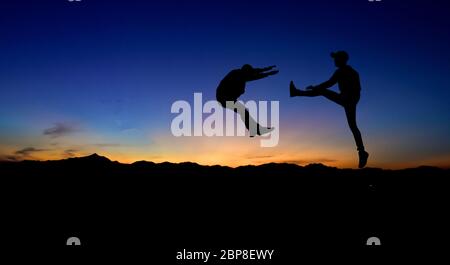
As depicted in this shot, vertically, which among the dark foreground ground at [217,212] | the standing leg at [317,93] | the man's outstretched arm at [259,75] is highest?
the man's outstretched arm at [259,75]

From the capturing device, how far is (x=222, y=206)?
766 centimetres

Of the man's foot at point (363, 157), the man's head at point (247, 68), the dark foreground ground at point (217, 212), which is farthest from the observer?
the man's foot at point (363, 157)

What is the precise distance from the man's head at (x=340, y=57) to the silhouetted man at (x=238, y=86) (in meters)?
1.34

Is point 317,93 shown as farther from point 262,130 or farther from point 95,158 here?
point 95,158

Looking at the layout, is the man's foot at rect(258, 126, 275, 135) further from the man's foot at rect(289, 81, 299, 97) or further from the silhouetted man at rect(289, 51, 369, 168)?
the silhouetted man at rect(289, 51, 369, 168)

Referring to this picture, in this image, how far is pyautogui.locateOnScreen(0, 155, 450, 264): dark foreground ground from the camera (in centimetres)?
643

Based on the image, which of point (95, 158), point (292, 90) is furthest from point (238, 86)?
point (95, 158)

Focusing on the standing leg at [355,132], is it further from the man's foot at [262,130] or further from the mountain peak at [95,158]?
the mountain peak at [95,158]

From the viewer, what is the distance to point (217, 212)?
740 centimetres

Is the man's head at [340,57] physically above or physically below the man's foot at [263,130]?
above

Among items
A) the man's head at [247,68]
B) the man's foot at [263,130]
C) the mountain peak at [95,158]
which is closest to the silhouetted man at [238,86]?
the man's head at [247,68]

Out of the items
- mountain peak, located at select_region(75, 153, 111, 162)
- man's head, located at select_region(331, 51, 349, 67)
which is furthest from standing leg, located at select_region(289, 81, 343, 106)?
mountain peak, located at select_region(75, 153, 111, 162)

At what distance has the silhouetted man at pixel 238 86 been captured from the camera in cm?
805
